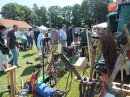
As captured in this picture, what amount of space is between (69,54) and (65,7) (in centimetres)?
7621

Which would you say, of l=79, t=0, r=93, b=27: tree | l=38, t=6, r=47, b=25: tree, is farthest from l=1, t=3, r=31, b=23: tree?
l=79, t=0, r=93, b=27: tree

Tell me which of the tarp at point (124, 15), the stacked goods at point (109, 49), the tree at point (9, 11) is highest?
the tree at point (9, 11)

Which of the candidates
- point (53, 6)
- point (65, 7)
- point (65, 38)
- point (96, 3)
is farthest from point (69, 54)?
point (53, 6)

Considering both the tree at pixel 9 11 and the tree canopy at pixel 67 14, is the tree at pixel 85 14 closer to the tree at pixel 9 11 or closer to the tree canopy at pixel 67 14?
the tree canopy at pixel 67 14

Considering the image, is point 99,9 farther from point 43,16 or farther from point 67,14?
point 43,16

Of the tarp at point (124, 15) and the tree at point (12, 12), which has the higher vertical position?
the tree at point (12, 12)

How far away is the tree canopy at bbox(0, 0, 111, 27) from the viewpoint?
50.9m

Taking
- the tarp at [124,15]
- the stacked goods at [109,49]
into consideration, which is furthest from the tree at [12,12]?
the stacked goods at [109,49]

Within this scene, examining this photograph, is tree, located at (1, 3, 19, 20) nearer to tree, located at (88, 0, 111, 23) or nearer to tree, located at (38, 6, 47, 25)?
tree, located at (38, 6, 47, 25)

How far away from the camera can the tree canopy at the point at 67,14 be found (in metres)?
50.9

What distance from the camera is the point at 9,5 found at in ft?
253

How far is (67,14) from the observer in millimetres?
72750

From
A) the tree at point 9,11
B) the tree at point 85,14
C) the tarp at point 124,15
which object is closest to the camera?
the tarp at point 124,15

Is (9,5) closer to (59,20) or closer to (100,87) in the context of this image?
(59,20)
